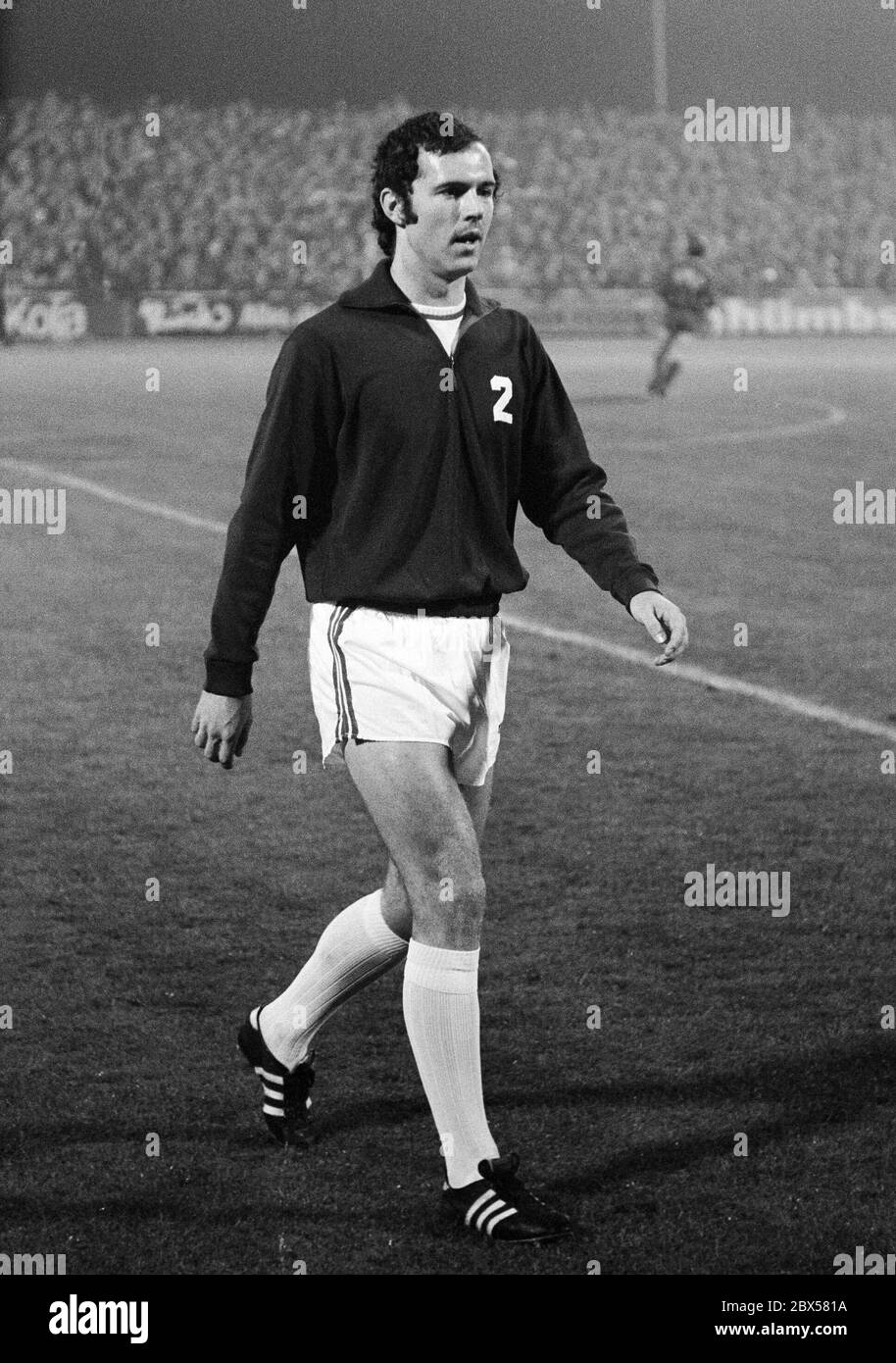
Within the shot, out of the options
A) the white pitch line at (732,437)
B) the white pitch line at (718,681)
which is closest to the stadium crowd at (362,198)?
the white pitch line at (732,437)

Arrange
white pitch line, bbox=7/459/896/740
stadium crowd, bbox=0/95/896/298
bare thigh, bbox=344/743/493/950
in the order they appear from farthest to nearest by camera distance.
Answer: stadium crowd, bbox=0/95/896/298 → white pitch line, bbox=7/459/896/740 → bare thigh, bbox=344/743/493/950

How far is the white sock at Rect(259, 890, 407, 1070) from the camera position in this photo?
3676 millimetres

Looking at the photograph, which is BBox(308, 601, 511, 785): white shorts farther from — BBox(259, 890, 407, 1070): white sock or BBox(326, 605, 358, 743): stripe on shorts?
BBox(259, 890, 407, 1070): white sock

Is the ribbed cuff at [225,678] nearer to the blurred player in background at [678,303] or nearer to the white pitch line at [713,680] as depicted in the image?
the white pitch line at [713,680]

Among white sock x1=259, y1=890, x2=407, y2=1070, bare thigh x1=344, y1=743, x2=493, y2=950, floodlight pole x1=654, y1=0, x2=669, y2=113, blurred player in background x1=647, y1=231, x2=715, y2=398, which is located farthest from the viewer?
floodlight pole x1=654, y1=0, x2=669, y2=113

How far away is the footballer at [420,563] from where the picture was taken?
11.0ft

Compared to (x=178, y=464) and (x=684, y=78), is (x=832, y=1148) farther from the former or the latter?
(x=684, y=78)

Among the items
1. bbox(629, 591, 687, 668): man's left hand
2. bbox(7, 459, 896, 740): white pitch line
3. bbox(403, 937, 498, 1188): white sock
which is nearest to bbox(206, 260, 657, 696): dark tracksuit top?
bbox(629, 591, 687, 668): man's left hand

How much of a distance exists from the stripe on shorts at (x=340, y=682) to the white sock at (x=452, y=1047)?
0.40m

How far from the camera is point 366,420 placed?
3.39 m

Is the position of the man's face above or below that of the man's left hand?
above

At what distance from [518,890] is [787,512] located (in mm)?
7255

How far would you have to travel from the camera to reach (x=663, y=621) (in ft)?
11.5

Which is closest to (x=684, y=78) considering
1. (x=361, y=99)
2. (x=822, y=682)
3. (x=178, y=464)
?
(x=361, y=99)
